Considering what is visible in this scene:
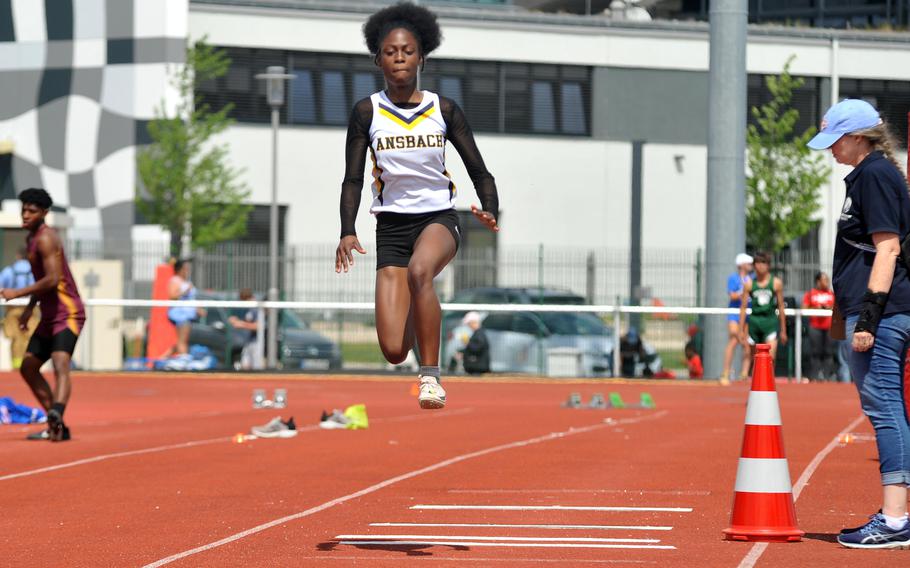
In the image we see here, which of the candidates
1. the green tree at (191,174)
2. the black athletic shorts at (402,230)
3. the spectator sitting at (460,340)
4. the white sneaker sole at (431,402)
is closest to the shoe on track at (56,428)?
the black athletic shorts at (402,230)

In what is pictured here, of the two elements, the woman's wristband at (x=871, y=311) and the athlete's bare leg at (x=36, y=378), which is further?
the athlete's bare leg at (x=36, y=378)

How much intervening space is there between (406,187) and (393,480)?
3933 millimetres

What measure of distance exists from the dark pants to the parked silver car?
2.66 metres

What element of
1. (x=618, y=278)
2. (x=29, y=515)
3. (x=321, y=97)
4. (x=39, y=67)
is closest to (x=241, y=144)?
(x=321, y=97)

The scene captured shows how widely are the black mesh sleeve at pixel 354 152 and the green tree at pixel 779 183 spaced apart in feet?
107

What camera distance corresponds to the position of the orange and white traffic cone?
8891 millimetres

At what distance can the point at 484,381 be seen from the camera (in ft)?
95.2

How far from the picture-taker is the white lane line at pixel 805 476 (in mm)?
8205

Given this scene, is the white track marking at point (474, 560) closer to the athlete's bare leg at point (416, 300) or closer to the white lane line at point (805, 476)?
the white lane line at point (805, 476)

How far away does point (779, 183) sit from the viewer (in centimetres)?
4103

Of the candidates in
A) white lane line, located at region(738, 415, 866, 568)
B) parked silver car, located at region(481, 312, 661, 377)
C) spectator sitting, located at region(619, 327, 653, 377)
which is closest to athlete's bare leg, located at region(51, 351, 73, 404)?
white lane line, located at region(738, 415, 866, 568)

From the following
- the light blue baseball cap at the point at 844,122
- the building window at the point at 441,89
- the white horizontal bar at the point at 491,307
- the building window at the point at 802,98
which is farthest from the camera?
the building window at the point at 802,98

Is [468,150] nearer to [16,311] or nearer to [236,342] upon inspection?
[16,311]

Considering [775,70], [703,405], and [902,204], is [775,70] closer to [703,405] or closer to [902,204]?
[703,405]
